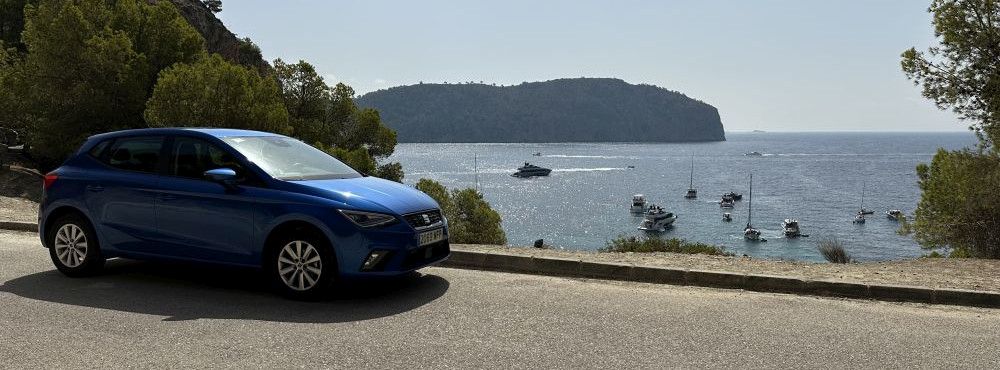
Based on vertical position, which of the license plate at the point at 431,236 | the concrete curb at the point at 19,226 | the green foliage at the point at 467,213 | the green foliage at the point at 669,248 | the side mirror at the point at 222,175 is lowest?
the green foliage at the point at 467,213

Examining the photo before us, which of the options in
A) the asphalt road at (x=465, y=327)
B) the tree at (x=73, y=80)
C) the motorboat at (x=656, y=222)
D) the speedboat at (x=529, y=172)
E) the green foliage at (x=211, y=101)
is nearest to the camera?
the asphalt road at (x=465, y=327)

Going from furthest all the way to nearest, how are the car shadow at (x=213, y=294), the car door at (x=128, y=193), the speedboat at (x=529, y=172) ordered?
the speedboat at (x=529, y=172)
the car door at (x=128, y=193)
the car shadow at (x=213, y=294)

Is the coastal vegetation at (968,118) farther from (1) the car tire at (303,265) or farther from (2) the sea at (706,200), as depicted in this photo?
(1) the car tire at (303,265)

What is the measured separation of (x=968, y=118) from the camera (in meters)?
15.9

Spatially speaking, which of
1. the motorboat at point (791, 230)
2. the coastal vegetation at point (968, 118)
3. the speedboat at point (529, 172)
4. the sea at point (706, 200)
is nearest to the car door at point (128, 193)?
the coastal vegetation at point (968, 118)

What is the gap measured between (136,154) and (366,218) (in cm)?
260

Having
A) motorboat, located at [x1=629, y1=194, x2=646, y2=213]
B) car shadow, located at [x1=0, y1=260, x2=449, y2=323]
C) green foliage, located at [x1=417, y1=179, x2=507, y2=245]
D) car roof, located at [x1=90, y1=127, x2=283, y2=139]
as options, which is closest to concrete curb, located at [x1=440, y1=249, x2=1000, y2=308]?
car shadow, located at [x1=0, y1=260, x2=449, y2=323]

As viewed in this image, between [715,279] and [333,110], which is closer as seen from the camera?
[715,279]

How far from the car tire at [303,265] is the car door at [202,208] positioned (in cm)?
30

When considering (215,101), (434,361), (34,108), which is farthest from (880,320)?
(34,108)

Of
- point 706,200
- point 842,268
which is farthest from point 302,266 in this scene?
point 706,200

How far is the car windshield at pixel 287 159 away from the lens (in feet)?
20.3

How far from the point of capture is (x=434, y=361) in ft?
13.7

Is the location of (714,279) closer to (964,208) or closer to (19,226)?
(19,226)
